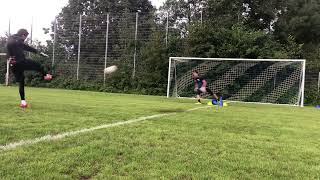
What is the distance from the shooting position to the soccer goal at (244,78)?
69.3 feet

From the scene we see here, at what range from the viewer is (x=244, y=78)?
74.2 ft

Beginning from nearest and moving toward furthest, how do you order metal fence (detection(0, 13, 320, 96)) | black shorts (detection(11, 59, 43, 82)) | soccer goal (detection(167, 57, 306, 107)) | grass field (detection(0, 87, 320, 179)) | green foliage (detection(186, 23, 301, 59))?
grass field (detection(0, 87, 320, 179))
black shorts (detection(11, 59, 43, 82))
soccer goal (detection(167, 57, 306, 107))
green foliage (detection(186, 23, 301, 59))
metal fence (detection(0, 13, 320, 96))

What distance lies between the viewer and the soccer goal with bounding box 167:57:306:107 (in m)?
21.1

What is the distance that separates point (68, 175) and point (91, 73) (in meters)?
25.0

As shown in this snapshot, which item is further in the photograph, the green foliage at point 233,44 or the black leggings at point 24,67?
the green foliage at point 233,44

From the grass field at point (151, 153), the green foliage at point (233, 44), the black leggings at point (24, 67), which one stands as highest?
the green foliage at point (233, 44)

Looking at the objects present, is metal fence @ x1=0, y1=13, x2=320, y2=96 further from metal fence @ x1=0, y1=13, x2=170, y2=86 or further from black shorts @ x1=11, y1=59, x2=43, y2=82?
black shorts @ x1=11, y1=59, x2=43, y2=82

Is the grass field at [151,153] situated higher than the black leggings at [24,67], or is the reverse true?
the black leggings at [24,67]

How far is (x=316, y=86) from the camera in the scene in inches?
890

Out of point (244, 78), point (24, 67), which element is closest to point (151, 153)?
point (24, 67)

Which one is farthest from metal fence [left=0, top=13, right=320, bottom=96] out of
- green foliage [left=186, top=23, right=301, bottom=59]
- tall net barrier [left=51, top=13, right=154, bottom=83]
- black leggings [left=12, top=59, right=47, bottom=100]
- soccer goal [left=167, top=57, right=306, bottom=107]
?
black leggings [left=12, top=59, right=47, bottom=100]

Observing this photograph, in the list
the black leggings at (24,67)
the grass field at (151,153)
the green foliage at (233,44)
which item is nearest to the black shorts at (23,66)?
the black leggings at (24,67)

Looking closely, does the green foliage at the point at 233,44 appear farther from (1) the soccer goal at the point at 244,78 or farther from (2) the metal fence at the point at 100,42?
(2) the metal fence at the point at 100,42

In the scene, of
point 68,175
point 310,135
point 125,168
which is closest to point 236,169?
point 125,168
